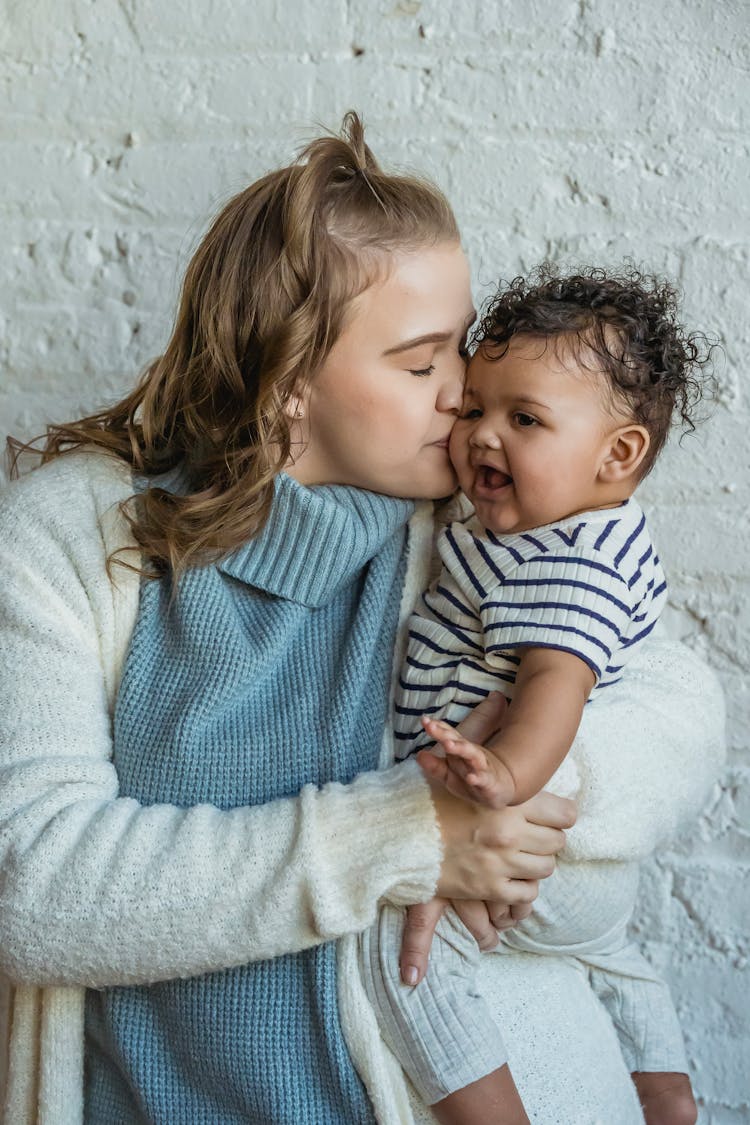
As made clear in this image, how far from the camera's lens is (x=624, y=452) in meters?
1.25

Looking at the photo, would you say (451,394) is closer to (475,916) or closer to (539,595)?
(539,595)

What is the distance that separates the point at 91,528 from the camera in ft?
4.28

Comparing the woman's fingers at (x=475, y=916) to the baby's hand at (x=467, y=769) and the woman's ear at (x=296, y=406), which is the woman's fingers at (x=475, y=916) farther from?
the woman's ear at (x=296, y=406)

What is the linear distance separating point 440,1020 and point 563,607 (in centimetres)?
42

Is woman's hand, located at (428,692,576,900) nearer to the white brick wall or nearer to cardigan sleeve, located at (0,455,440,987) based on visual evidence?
cardigan sleeve, located at (0,455,440,987)

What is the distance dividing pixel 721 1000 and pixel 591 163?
1176 millimetres

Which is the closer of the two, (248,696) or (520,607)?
(520,607)

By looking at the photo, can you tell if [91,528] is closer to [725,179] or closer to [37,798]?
[37,798]

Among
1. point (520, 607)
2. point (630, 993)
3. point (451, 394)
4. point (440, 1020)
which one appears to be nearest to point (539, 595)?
point (520, 607)

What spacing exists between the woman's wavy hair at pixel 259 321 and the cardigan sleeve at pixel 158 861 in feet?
0.75

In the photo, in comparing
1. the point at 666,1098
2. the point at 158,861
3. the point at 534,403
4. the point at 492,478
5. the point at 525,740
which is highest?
the point at 534,403

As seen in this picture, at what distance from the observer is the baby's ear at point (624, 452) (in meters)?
1.23

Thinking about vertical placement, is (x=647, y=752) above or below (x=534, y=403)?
below

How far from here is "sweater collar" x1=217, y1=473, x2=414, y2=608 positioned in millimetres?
1302
